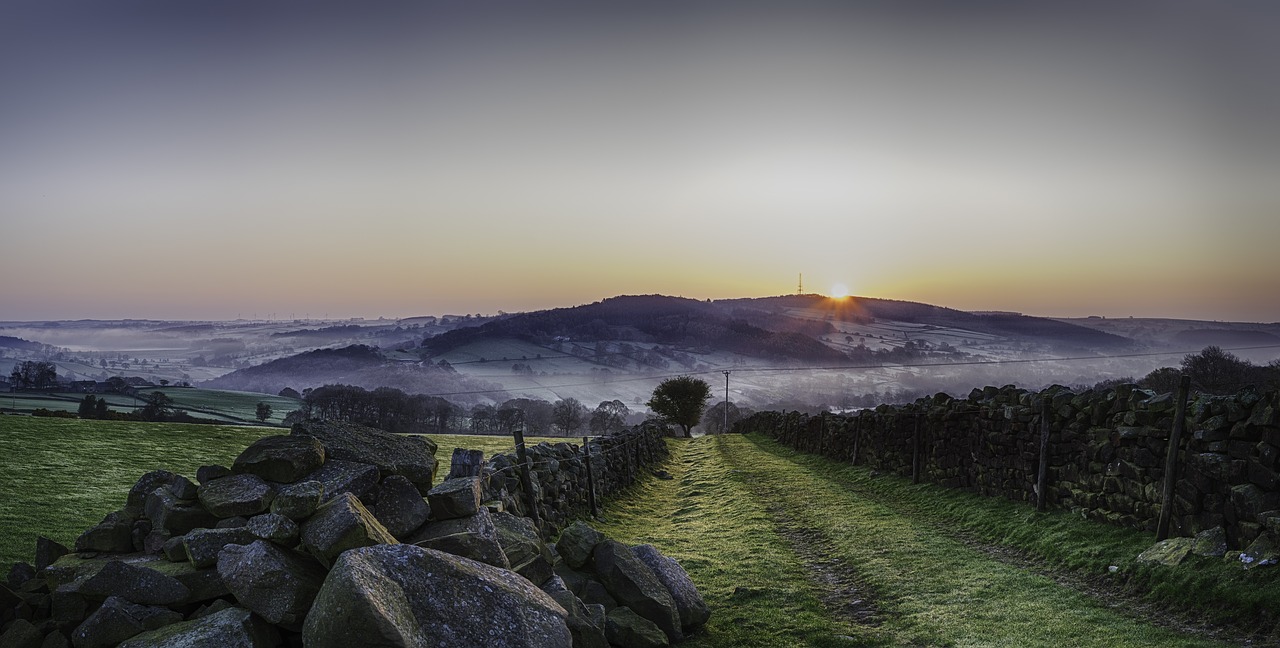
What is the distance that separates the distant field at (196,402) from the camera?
54625 millimetres

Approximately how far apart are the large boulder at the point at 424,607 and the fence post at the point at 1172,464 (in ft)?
39.6

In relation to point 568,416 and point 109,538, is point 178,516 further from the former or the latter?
point 568,416

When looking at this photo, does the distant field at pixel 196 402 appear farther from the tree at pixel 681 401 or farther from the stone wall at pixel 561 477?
the tree at pixel 681 401

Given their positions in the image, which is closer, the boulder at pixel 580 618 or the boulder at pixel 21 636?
the boulder at pixel 21 636

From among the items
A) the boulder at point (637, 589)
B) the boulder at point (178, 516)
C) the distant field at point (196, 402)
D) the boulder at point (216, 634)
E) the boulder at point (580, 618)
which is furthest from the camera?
the distant field at point (196, 402)

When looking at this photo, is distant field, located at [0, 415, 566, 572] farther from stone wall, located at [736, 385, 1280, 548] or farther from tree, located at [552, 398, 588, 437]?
tree, located at [552, 398, 588, 437]

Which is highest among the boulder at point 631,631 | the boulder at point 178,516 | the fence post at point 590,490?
the boulder at point 178,516

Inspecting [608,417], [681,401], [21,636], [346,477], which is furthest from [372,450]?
[608,417]

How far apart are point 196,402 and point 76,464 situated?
59762 millimetres

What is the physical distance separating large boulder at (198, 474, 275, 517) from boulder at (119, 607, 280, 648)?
1624 millimetres

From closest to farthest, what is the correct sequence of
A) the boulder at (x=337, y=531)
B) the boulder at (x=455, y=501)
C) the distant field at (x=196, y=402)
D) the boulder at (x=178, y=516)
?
the boulder at (x=337, y=531)
the boulder at (x=178, y=516)
the boulder at (x=455, y=501)
the distant field at (x=196, y=402)

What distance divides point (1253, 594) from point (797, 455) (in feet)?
116

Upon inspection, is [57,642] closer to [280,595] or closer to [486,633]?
[280,595]

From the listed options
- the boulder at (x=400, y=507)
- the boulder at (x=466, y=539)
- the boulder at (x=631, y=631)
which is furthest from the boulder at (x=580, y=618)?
the boulder at (x=400, y=507)
